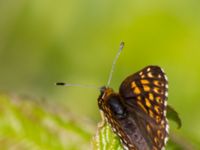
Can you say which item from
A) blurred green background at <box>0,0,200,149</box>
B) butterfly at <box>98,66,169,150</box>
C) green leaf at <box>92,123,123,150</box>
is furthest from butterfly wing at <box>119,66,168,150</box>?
blurred green background at <box>0,0,200,149</box>

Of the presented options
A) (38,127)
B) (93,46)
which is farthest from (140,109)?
(93,46)

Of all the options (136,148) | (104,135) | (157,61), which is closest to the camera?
(104,135)

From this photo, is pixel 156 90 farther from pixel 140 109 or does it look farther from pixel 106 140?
pixel 106 140

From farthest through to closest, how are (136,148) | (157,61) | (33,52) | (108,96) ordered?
(33,52) < (157,61) < (108,96) < (136,148)

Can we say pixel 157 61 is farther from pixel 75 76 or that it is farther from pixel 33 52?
pixel 33 52

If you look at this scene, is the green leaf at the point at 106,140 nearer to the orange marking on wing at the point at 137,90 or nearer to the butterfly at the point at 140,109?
the butterfly at the point at 140,109

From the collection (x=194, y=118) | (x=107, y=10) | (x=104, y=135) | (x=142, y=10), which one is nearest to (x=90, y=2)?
(x=107, y=10)

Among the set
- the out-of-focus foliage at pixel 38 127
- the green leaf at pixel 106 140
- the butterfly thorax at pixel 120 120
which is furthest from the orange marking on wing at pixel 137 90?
the green leaf at pixel 106 140

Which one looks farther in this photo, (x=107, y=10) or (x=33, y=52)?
(x=33, y=52)
